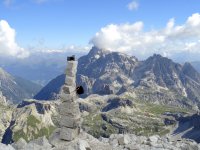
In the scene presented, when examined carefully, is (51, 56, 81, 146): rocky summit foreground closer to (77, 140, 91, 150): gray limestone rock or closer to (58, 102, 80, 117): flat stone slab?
(58, 102, 80, 117): flat stone slab

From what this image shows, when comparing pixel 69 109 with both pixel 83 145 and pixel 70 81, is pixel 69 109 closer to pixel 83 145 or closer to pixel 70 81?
pixel 70 81

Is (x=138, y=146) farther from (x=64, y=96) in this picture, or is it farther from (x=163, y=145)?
(x=64, y=96)

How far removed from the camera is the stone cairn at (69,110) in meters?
55.8

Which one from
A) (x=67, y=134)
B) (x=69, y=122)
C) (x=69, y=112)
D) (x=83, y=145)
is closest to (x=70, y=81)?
(x=69, y=112)

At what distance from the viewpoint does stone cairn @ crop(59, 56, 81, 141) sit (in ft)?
183

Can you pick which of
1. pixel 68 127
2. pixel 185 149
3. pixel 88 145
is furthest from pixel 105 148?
pixel 185 149

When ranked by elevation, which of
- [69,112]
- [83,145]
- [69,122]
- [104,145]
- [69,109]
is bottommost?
[104,145]

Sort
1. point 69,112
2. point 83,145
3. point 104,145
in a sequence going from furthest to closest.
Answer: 1. point 69,112
2. point 104,145
3. point 83,145

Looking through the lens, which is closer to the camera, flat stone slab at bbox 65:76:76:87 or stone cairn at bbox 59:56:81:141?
stone cairn at bbox 59:56:81:141

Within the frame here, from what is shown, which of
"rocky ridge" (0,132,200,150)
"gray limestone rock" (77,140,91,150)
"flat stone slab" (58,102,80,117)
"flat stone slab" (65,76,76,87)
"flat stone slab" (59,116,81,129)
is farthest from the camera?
"flat stone slab" (65,76,76,87)

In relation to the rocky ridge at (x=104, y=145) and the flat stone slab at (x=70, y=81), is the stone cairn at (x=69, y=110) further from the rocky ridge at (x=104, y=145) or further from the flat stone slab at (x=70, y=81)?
the rocky ridge at (x=104, y=145)

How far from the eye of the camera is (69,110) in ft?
185

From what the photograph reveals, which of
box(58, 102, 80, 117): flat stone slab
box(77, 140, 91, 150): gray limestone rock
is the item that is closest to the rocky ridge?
box(77, 140, 91, 150): gray limestone rock

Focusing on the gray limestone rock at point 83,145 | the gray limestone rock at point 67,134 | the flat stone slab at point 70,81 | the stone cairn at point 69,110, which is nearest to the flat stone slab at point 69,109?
the stone cairn at point 69,110
